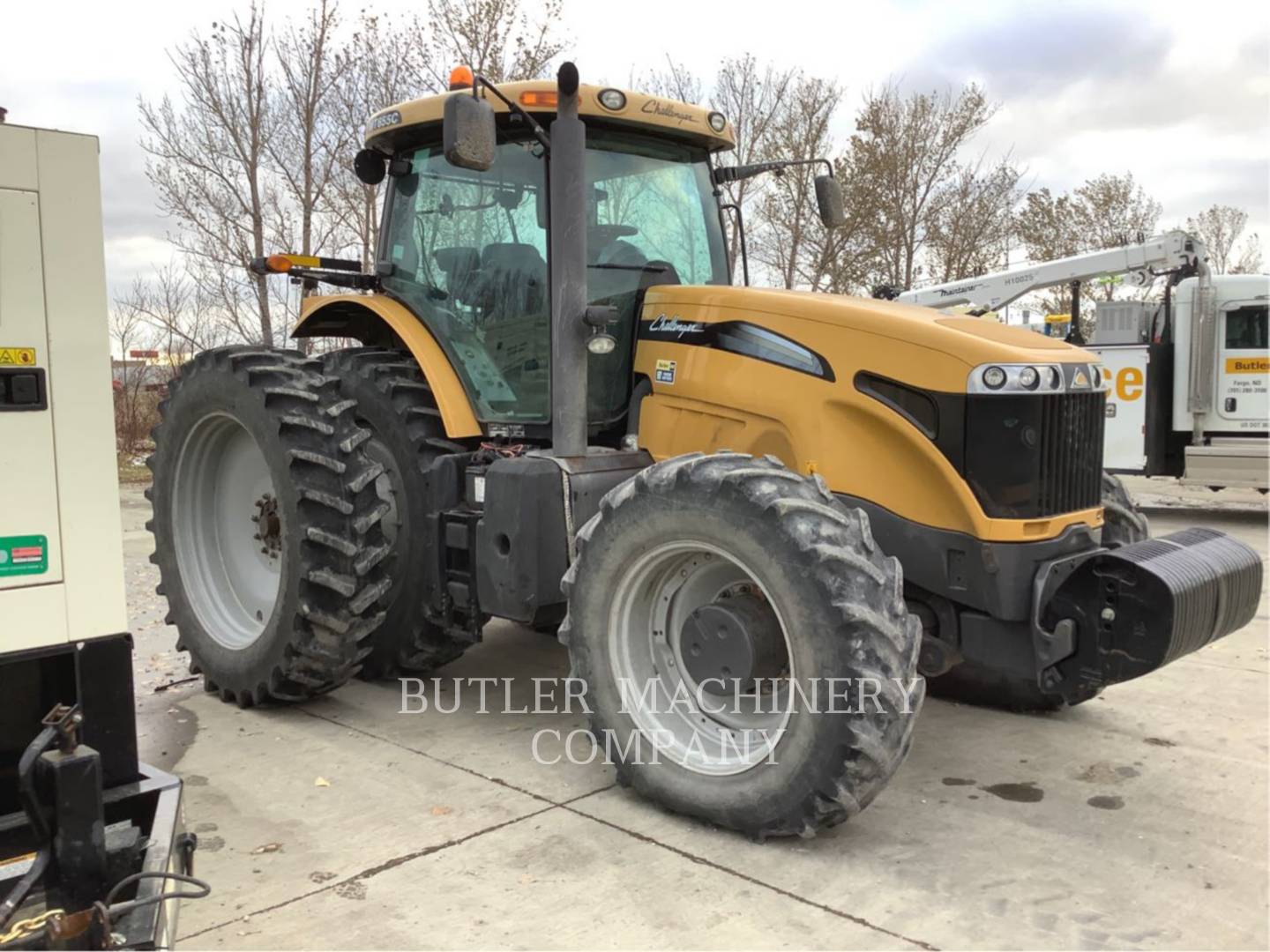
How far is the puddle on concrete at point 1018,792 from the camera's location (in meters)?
3.91

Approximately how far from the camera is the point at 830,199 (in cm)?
530

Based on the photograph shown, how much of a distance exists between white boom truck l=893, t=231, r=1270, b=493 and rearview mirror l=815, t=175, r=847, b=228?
709cm

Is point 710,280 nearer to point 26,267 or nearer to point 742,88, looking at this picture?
point 26,267

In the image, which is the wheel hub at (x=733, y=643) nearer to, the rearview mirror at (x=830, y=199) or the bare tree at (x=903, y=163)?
the rearview mirror at (x=830, y=199)

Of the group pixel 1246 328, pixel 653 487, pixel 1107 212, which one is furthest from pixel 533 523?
pixel 1107 212

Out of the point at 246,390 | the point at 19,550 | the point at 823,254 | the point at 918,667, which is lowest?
the point at 918,667

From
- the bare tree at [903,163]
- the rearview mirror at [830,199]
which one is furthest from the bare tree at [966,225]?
the rearview mirror at [830,199]

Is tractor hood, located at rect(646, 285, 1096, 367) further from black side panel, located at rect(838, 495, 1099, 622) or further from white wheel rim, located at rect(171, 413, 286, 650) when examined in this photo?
white wheel rim, located at rect(171, 413, 286, 650)

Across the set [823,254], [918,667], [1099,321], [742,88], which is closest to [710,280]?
[918,667]

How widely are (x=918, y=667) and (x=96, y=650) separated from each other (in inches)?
108

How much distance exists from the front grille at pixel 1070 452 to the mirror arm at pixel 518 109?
2.19 meters

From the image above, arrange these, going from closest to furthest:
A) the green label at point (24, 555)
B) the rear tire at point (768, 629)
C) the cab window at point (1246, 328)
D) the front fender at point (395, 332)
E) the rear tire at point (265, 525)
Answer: the green label at point (24, 555) < the rear tire at point (768, 629) < the rear tire at point (265, 525) < the front fender at point (395, 332) < the cab window at point (1246, 328)

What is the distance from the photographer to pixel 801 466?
158 inches

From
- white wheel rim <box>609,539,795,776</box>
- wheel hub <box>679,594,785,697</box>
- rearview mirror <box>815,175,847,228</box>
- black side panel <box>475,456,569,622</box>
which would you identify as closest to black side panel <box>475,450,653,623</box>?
black side panel <box>475,456,569,622</box>
